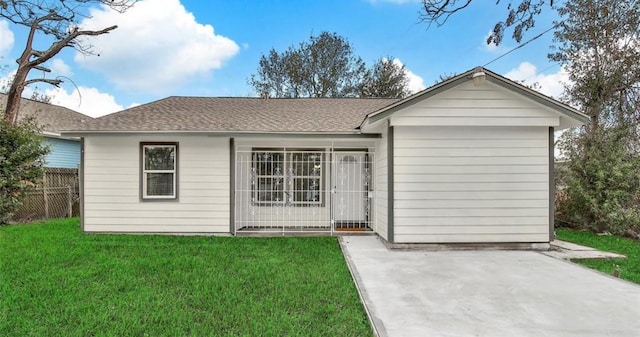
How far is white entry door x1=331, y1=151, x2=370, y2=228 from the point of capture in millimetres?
9555

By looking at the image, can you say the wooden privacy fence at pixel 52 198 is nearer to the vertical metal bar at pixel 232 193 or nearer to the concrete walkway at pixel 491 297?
the vertical metal bar at pixel 232 193

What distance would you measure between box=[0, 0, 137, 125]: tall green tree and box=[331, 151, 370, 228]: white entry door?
9727mm

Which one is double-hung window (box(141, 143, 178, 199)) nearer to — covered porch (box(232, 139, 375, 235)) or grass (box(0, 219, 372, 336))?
grass (box(0, 219, 372, 336))

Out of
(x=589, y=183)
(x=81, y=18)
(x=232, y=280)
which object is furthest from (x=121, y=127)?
(x=589, y=183)

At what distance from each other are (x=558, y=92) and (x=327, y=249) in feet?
34.4

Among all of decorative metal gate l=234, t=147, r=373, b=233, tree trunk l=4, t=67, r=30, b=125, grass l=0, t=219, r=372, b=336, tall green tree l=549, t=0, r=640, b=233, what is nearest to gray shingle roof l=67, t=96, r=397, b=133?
decorative metal gate l=234, t=147, r=373, b=233

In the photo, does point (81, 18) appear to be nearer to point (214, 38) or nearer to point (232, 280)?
point (214, 38)

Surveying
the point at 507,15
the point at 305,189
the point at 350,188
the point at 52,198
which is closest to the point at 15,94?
the point at 52,198

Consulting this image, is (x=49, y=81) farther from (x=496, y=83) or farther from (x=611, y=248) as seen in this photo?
(x=611, y=248)

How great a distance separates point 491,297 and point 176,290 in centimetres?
388

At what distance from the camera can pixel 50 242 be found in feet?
24.3

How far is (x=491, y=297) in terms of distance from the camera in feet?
14.4

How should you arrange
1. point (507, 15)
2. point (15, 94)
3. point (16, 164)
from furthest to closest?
point (15, 94), point (16, 164), point (507, 15)

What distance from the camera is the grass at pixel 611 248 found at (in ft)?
18.8
